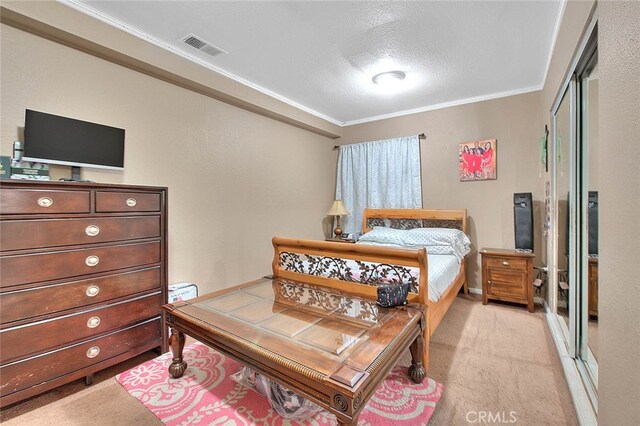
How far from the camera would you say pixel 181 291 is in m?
2.65

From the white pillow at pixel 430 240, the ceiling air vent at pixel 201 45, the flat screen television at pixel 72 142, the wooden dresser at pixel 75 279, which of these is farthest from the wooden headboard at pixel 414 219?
the flat screen television at pixel 72 142

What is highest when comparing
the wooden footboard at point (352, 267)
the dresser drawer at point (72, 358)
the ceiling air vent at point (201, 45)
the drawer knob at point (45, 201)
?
the ceiling air vent at point (201, 45)

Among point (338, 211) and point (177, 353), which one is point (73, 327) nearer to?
point (177, 353)

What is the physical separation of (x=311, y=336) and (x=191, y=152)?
2.35m

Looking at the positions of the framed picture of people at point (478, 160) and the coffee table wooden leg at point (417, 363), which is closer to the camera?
the coffee table wooden leg at point (417, 363)

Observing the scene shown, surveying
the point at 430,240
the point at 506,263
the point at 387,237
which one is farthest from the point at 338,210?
the point at 506,263

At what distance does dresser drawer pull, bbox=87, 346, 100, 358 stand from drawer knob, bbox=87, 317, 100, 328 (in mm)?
141

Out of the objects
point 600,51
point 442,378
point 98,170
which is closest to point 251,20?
point 98,170

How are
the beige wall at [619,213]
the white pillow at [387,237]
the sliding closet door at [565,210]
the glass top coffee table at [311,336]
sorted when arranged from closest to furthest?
the beige wall at [619,213]
the glass top coffee table at [311,336]
the sliding closet door at [565,210]
the white pillow at [387,237]

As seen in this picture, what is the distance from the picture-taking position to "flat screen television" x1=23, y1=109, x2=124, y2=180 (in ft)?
6.24

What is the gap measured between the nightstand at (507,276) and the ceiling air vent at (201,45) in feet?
11.9

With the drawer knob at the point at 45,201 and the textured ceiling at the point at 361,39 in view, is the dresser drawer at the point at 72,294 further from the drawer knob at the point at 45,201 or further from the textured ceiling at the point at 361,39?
the textured ceiling at the point at 361,39

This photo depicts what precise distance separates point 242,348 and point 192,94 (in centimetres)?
264

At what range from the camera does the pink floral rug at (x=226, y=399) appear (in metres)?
1.57
